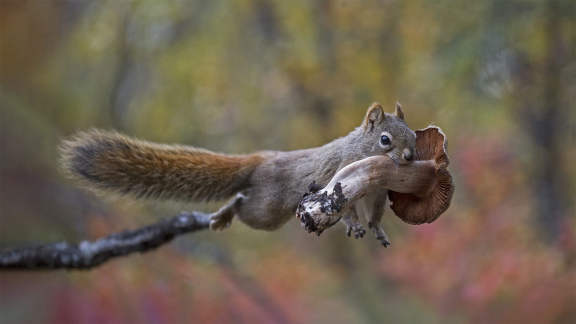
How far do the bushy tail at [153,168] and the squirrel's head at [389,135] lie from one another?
16.6 inches

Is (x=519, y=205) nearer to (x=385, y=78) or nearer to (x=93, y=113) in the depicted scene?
(x=385, y=78)

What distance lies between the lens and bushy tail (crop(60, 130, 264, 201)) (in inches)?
69.2

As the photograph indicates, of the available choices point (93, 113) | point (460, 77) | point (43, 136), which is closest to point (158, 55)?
point (93, 113)

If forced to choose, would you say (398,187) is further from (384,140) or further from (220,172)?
(220,172)

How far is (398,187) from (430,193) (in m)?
0.09

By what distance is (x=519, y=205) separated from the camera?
4.75 m

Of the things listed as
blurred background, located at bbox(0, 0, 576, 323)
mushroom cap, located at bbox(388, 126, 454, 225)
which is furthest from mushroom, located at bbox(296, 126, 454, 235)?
blurred background, located at bbox(0, 0, 576, 323)

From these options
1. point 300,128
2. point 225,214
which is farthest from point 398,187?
point 300,128

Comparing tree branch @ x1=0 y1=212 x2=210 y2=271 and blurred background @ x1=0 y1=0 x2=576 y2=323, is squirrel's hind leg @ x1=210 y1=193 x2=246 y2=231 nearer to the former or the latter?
tree branch @ x1=0 y1=212 x2=210 y2=271

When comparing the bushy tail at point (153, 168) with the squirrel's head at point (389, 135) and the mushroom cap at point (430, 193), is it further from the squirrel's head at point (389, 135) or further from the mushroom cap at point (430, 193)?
the mushroom cap at point (430, 193)

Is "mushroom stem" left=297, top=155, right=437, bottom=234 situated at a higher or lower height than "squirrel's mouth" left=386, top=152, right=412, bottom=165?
lower

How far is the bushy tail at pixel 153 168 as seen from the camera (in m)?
1.76

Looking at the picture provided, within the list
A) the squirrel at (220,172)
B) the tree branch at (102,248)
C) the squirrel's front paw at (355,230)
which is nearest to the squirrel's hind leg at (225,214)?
the squirrel at (220,172)

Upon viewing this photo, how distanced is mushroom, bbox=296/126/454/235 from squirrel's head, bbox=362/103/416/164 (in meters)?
0.03
